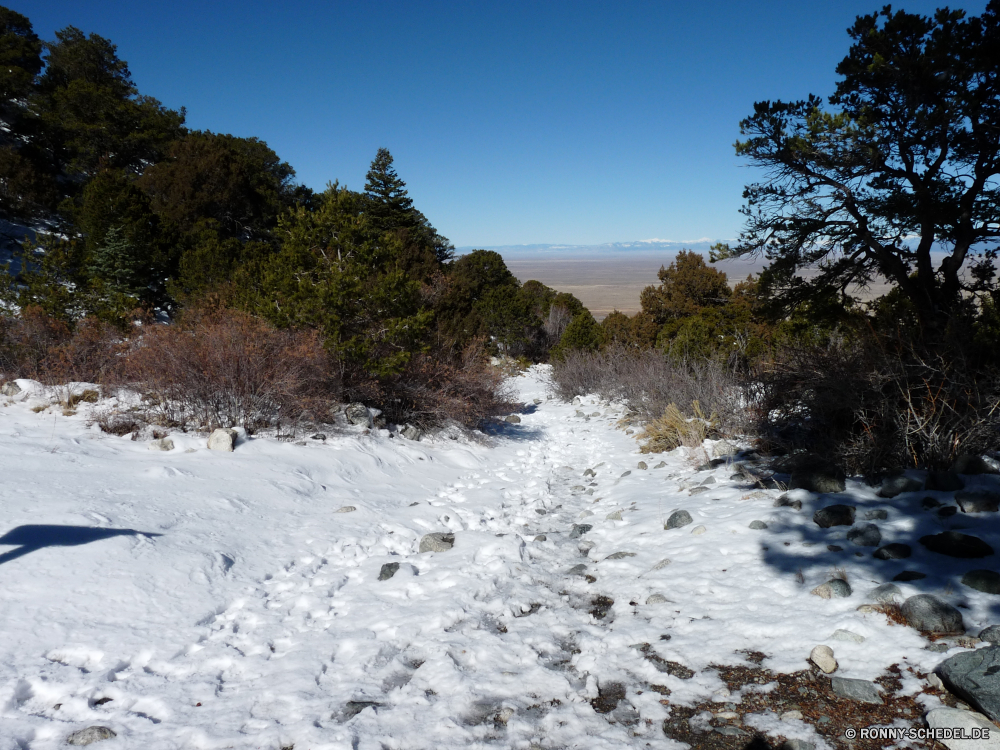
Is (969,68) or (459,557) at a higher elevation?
(969,68)

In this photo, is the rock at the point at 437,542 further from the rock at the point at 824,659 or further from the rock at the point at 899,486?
the rock at the point at 899,486

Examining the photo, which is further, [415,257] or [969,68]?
[415,257]

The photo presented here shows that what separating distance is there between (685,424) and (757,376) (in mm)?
1263

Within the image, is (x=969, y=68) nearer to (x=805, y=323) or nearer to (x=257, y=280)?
(x=805, y=323)

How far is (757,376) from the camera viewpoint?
25.8 ft

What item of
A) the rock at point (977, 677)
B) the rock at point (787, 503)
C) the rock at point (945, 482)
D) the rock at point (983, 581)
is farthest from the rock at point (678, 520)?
the rock at point (977, 677)

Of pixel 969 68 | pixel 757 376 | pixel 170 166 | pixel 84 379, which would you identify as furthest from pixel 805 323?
pixel 170 166

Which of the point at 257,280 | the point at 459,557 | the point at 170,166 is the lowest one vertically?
the point at 459,557

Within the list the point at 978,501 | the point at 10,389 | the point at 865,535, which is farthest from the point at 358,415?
the point at 978,501

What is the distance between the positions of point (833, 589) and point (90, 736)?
13.1ft

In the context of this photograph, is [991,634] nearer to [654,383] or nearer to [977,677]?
[977,677]

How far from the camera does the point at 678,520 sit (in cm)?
520

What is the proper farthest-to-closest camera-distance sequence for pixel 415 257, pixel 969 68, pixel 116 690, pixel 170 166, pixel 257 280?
1. pixel 170 166
2. pixel 415 257
3. pixel 257 280
4. pixel 969 68
5. pixel 116 690

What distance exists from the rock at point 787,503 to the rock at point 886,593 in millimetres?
1583
